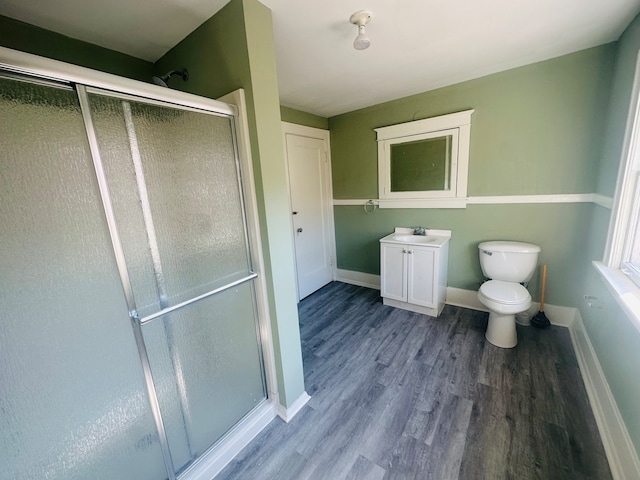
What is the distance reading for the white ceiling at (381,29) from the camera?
4.10 ft

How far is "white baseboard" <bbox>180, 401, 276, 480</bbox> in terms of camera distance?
1.22m

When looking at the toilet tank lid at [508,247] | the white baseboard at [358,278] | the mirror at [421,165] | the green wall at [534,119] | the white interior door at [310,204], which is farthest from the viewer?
the white baseboard at [358,278]

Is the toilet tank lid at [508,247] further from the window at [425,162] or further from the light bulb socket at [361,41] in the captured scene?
the light bulb socket at [361,41]

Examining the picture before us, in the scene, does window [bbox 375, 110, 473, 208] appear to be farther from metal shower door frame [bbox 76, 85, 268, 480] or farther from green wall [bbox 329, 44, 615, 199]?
metal shower door frame [bbox 76, 85, 268, 480]

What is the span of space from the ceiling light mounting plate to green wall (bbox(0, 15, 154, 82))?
145 centimetres

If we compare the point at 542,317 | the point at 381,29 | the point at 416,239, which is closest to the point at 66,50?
the point at 381,29

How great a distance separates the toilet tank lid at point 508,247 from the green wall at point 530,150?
4.0 inches

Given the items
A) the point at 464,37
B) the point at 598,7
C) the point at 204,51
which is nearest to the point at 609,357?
the point at 598,7

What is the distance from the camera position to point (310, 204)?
319cm

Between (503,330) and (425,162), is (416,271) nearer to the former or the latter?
(503,330)

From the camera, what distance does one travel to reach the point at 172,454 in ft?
3.81

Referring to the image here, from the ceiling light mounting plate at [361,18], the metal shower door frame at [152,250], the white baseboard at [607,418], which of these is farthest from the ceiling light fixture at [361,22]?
the white baseboard at [607,418]

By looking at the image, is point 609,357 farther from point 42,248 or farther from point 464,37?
point 42,248

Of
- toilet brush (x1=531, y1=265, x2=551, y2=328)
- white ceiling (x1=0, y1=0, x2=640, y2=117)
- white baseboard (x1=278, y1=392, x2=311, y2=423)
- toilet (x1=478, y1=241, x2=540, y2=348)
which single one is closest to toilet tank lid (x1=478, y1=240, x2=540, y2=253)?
toilet (x1=478, y1=241, x2=540, y2=348)
